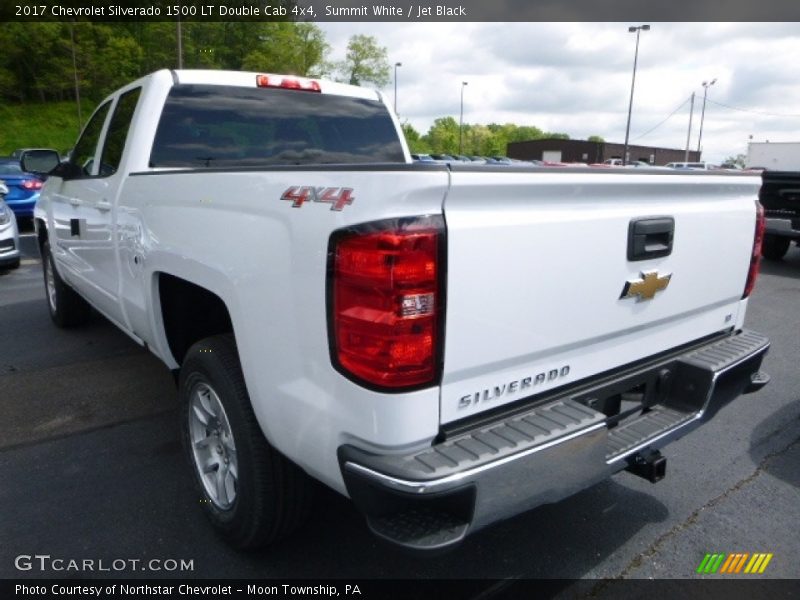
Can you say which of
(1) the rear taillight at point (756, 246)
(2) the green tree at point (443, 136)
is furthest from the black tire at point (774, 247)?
(2) the green tree at point (443, 136)

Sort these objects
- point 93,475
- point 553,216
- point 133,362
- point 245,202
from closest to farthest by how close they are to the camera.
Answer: point 553,216
point 245,202
point 93,475
point 133,362

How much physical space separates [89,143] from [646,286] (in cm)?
404

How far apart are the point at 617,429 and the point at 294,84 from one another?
9.16ft

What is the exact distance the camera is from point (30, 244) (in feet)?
37.3

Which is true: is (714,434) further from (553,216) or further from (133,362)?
(133,362)

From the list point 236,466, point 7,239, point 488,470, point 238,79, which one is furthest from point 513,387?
point 7,239

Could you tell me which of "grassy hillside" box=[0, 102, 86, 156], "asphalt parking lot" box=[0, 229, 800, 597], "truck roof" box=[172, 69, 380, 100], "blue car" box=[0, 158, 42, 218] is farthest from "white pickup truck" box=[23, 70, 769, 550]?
"grassy hillside" box=[0, 102, 86, 156]

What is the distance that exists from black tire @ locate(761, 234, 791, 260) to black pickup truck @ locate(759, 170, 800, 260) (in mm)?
236

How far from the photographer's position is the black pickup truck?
353 inches

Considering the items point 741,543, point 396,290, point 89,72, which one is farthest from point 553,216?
point 89,72

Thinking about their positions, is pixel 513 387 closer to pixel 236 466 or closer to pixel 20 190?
pixel 236 466

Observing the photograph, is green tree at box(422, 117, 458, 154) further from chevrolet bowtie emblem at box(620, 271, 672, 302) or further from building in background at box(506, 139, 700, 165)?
chevrolet bowtie emblem at box(620, 271, 672, 302)

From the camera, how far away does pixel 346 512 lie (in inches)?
113

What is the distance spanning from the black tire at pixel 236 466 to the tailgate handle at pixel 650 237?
4.82 ft
